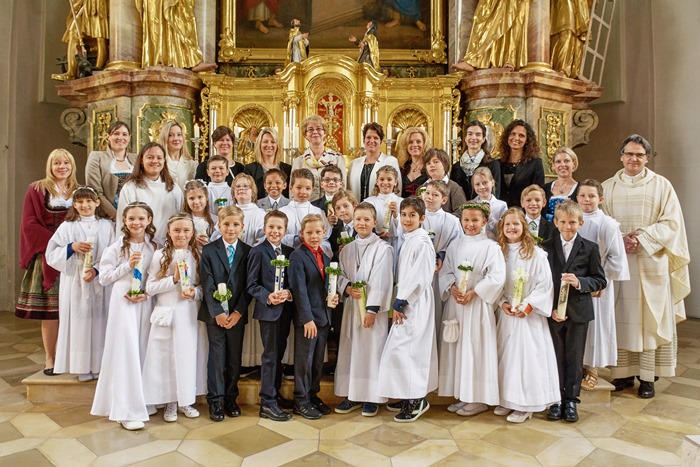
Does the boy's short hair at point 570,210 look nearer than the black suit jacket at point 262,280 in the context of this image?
No

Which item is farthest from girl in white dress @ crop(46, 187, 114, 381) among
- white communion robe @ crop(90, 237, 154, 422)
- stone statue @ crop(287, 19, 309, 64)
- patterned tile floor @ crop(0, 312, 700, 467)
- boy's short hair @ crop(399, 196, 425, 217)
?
stone statue @ crop(287, 19, 309, 64)

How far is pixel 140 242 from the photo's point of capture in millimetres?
4148

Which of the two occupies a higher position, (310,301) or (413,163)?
(413,163)

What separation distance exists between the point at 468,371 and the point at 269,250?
5.57 feet

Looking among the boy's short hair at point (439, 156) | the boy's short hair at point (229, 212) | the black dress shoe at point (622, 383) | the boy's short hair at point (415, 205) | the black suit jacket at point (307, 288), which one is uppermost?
the boy's short hair at point (439, 156)

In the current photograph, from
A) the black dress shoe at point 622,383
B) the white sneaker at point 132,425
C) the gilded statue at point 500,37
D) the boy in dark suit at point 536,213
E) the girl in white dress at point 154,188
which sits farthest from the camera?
the gilded statue at point 500,37

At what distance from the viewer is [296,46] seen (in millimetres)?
8812

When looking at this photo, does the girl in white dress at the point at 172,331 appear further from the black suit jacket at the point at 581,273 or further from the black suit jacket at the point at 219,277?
the black suit jacket at the point at 581,273

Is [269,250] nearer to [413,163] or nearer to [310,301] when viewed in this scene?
[310,301]

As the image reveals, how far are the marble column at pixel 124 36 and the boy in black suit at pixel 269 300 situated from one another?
5.73m

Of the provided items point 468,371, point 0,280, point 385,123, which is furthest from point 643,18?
point 0,280

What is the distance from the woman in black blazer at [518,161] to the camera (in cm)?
Answer: 520

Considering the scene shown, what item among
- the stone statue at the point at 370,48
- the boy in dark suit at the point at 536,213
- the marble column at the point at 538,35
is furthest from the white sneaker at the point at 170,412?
the marble column at the point at 538,35

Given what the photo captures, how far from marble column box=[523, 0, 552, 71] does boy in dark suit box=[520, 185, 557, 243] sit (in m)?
4.82
